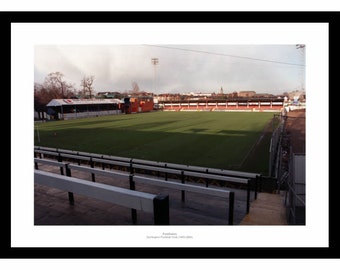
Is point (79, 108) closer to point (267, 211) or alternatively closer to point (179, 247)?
point (267, 211)

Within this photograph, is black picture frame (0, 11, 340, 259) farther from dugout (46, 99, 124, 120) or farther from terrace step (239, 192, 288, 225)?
dugout (46, 99, 124, 120)

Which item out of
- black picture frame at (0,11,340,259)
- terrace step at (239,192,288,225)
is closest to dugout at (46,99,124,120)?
terrace step at (239,192,288,225)

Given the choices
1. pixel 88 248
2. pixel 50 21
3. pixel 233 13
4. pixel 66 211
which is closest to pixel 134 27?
pixel 50 21

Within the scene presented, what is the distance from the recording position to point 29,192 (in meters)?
2.66

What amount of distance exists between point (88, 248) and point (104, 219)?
1.05m

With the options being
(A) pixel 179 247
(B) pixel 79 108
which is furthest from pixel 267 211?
(B) pixel 79 108

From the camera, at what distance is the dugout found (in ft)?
109

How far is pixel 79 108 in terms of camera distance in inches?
1478

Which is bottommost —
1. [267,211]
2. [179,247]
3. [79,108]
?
[267,211]

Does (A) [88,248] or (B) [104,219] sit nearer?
(A) [88,248]

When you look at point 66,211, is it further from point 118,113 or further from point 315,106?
point 118,113

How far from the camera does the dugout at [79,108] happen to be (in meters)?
33.2

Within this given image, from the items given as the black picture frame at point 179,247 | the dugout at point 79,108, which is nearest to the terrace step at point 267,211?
the black picture frame at point 179,247
